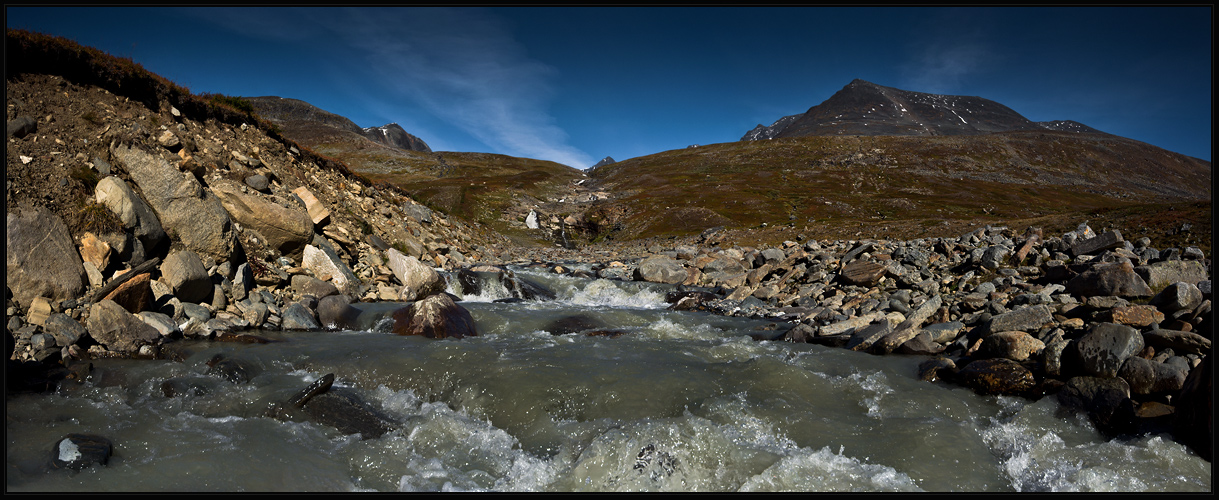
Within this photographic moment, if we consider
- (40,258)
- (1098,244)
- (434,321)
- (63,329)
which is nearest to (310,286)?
(434,321)

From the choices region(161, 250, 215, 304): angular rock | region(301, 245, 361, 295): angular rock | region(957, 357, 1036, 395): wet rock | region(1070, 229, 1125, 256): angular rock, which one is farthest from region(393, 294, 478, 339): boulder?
region(1070, 229, 1125, 256): angular rock

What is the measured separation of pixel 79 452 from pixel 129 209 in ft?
28.9

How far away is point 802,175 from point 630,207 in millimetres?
53877

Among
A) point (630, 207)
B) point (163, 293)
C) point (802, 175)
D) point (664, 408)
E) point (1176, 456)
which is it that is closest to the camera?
point (1176, 456)

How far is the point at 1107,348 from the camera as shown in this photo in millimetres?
8008

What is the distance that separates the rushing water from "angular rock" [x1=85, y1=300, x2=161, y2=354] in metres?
0.68

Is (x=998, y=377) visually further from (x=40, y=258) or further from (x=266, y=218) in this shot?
(x=266, y=218)

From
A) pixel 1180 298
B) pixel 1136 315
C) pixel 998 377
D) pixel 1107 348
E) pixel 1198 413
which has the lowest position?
pixel 998 377

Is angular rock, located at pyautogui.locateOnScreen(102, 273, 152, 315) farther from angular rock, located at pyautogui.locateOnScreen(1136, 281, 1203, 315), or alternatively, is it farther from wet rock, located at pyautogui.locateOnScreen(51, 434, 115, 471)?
angular rock, located at pyautogui.locateOnScreen(1136, 281, 1203, 315)

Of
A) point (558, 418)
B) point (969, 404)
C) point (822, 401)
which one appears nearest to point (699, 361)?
point (822, 401)

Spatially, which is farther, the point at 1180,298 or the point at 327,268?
the point at 327,268

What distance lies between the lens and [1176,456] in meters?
6.15

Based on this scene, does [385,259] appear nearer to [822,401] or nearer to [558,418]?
[558,418]

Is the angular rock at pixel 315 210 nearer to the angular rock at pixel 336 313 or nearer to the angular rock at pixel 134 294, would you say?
the angular rock at pixel 336 313
